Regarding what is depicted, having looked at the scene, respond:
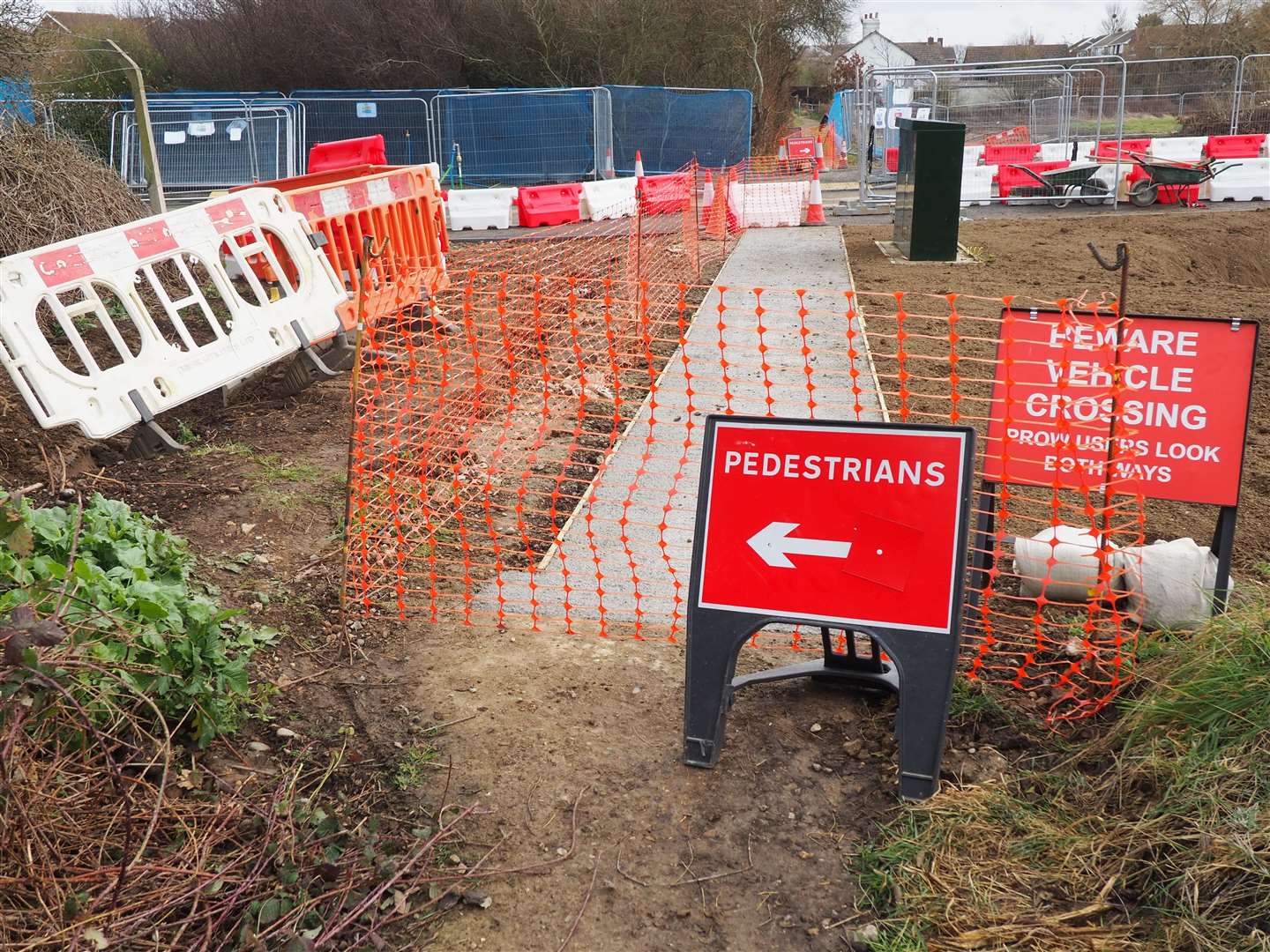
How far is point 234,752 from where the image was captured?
3912 mm

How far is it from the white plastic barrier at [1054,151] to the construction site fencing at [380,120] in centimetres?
1418

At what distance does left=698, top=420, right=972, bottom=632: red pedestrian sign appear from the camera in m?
3.69

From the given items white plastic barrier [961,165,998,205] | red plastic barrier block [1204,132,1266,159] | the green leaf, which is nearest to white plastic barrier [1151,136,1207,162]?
red plastic barrier block [1204,132,1266,159]

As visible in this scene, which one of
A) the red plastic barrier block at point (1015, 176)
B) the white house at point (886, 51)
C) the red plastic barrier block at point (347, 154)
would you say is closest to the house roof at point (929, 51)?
the white house at point (886, 51)

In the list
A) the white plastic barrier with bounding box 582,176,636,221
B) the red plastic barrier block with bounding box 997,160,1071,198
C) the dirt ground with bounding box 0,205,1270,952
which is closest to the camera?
the dirt ground with bounding box 0,205,1270,952

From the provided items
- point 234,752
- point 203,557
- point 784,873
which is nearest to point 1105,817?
point 784,873

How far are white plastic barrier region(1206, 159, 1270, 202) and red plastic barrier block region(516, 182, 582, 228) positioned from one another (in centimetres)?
1239

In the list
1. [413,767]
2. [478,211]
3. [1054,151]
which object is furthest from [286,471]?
[1054,151]

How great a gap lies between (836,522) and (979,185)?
67.3ft

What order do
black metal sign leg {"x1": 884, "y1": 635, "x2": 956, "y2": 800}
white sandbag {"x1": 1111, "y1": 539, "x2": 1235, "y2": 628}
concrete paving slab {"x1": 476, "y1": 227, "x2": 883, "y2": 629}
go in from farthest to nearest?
concrete paving slab {"x1": 476, "y1": 227, "x2": 883, "y2": 629} < white sandbag {"x1": 1111, "y1": 539, "x2": 1235, "y2": 628} < black metal sign leg {"x1": 884, "y1": 635, "x2": 956, "y2": 800}

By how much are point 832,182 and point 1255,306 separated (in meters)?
19.0

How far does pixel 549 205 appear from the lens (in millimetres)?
20344

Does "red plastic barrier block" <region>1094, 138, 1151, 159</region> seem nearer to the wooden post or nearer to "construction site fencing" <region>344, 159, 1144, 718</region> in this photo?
"construction site fencing" <region>344, 159, 1144, 718</region>

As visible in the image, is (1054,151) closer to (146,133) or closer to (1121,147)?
(1121,147)
